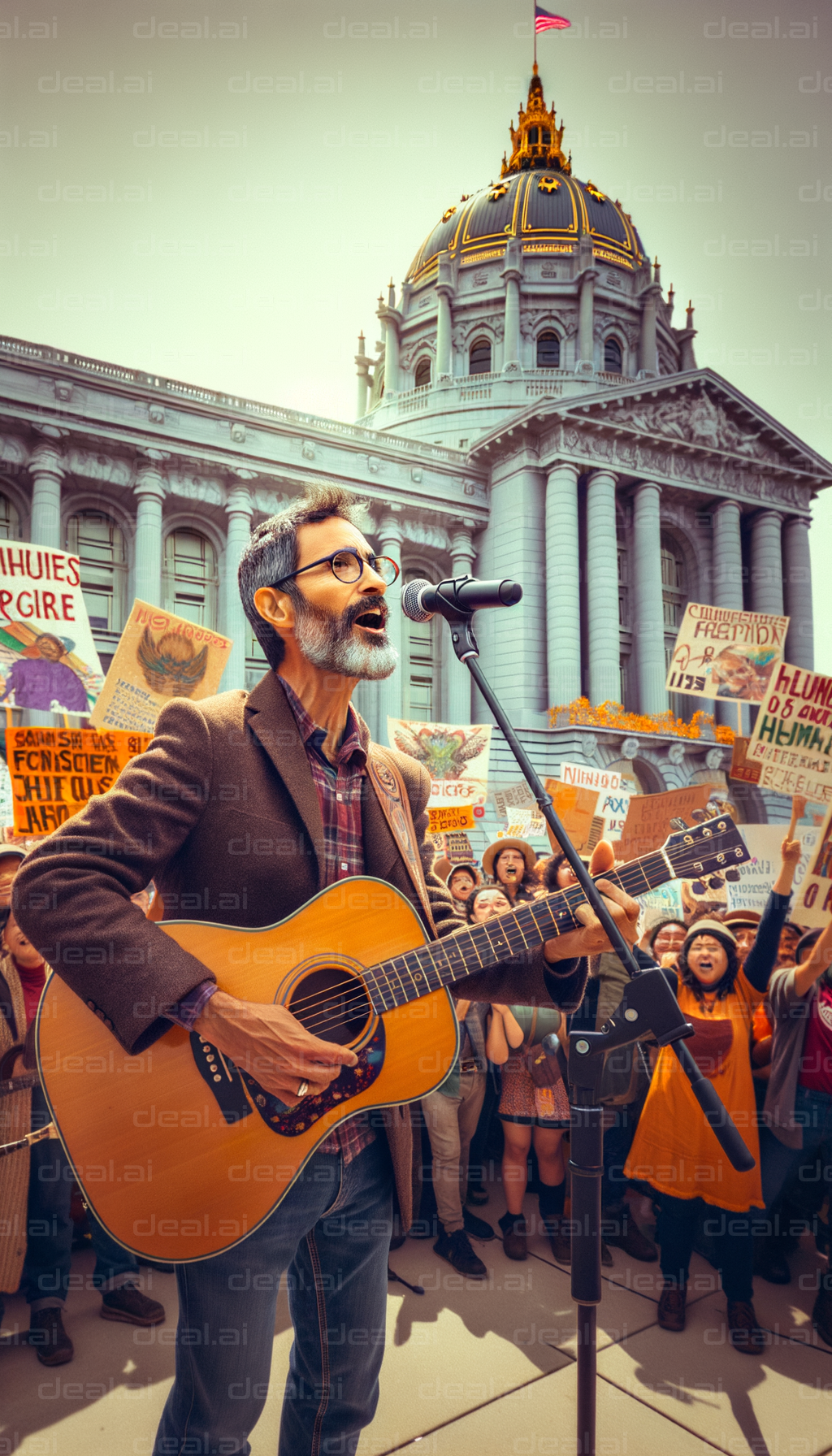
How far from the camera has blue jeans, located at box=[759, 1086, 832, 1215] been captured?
421 cm

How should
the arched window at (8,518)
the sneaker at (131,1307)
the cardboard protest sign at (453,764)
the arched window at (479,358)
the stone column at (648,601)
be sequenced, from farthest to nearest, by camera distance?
1. the arched window at (479,358)
2. the stone column at (648,601)
3. the arched window at (8,518)
4. the cardboard protest sign at (453,764)
5. the sneaker at (131,1307)

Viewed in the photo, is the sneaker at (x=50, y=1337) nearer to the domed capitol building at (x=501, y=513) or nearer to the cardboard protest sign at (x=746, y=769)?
the cardboard protest sign at (x=746, y=769)

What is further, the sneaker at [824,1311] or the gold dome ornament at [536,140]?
the gold dome ornament at [536,140]

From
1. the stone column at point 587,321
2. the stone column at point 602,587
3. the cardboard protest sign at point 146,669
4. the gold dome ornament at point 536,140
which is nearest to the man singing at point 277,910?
the cardboard protest sign at point 146,669

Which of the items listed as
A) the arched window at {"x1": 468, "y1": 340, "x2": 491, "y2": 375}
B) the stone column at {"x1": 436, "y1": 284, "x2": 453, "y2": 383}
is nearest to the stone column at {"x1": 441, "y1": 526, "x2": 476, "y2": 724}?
the stone column at {"x1": 436, "y1": 284, "x2": 453, "y2": 383}

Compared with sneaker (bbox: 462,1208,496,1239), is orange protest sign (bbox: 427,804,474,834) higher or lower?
higher

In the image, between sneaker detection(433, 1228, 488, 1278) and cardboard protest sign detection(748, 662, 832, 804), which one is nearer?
sneaker detection(433, 1228, 488, 1278)

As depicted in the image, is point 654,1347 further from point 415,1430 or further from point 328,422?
point 328,422

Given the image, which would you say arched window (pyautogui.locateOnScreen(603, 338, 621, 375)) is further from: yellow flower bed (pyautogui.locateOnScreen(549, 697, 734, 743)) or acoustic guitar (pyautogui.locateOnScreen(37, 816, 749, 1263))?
acoustic guitar (pyautogui.locateOnScreen(37, 816, 749, 1263))

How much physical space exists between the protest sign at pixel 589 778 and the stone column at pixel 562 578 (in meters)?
17.4

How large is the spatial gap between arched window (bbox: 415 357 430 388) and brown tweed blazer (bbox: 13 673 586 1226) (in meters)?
43.3

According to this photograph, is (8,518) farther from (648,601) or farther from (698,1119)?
(698,1119)

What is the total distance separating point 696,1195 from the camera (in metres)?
4.03

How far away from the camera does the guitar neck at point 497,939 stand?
1959 mm
